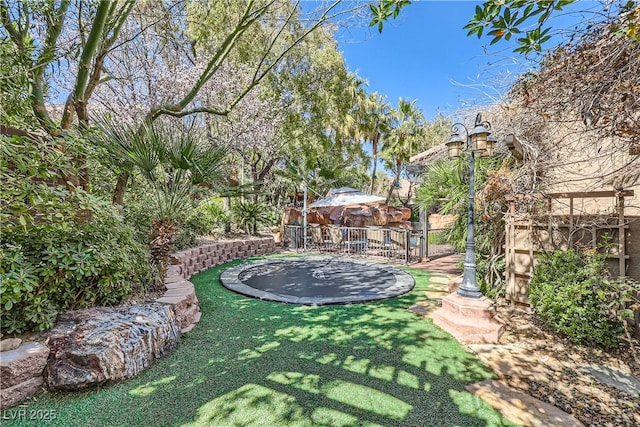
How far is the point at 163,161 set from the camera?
4234mm

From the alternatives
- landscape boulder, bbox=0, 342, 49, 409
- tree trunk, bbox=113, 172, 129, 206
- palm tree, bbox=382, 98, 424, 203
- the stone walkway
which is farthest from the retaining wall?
palm tree, bbox=382, 98, 424, 203

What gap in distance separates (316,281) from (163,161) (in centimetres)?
423

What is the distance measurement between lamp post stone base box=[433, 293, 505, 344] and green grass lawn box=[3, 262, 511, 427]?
8.2 inches

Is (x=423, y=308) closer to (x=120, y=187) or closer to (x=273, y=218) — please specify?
(x=120, y=187)

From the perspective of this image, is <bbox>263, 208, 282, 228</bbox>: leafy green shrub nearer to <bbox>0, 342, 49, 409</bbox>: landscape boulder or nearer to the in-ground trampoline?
the in-ground trampoline

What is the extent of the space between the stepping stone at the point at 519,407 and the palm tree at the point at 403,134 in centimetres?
1749

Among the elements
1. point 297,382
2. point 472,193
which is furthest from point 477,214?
A: point 297,382

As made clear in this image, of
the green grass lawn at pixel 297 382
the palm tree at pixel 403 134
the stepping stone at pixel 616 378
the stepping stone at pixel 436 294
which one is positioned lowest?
the stepping stone at pixel 616 378

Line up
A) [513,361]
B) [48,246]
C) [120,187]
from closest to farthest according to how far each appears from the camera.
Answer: [48,246]
[513,361]
[120,187]

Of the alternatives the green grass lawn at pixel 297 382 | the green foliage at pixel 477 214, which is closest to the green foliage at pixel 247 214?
the green foliage at pixel 477 214

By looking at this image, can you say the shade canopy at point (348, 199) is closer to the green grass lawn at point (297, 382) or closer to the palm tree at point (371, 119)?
the green grass lawn at point (297, 382)

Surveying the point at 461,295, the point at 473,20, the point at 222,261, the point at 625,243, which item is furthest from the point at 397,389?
the point at 222,261

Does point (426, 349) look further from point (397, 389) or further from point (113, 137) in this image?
point (113, 137)

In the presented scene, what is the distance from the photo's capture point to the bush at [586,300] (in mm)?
3457
